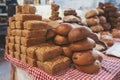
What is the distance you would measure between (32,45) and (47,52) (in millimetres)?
204

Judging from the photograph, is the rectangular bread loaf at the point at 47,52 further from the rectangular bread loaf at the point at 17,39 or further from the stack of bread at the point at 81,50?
the rectangular bread loaf at the point at 17,39

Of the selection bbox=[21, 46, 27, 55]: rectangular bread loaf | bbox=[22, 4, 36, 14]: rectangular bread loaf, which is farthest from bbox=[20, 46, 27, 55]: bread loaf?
bbox=[22, 4, 36, 14]: rectangular bread loaf

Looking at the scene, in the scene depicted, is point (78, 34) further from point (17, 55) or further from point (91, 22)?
point (91, 22)

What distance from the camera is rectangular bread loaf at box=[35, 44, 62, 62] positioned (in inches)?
50.5

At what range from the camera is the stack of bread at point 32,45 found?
50.8 inches

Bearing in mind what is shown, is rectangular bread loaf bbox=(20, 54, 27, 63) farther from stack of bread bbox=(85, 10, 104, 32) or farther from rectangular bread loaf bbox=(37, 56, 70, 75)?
stack of bread bbox=(85, 10, 104, 32)

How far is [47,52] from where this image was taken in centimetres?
130

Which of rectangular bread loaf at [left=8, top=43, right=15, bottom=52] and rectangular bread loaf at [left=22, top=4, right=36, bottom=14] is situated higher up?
rectangular bread loaf at [left=22, top=4, right=36, bottom=14]

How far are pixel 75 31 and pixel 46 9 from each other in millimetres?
3452

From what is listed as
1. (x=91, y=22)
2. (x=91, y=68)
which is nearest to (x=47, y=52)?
(x=91, y=68)

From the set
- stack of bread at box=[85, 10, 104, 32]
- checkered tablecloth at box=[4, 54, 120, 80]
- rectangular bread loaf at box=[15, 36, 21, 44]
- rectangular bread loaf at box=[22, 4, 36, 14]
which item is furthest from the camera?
stack of bread at box=[85, 10, 104, 32]

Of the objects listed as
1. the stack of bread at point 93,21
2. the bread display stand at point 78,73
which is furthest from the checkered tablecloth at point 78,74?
the stack of bread at point 93,21

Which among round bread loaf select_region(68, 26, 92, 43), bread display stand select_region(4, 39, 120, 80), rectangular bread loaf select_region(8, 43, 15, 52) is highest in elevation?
round bread loaf select_region(68, 26, 92, 43)

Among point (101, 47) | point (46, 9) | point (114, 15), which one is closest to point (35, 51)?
point (101, 47)
